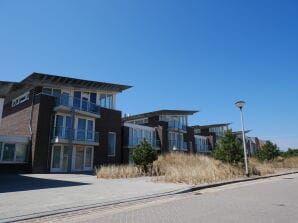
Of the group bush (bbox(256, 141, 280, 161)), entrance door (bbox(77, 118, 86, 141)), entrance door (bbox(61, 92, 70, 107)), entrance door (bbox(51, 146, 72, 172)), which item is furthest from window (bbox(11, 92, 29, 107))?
bush (bbox(256, 141, 280, 161))

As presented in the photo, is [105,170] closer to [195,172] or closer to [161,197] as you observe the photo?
[195,172]

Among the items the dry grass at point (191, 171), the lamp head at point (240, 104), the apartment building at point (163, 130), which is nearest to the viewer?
the dry grass at point (191, 171)

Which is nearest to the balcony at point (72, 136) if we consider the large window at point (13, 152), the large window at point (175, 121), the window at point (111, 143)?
the large window at point (13, 152)

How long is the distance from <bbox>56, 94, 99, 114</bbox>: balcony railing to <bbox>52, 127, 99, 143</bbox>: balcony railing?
2.03 m

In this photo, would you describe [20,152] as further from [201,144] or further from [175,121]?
[201,144]

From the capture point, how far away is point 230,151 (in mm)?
19297

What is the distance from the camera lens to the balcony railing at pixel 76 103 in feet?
76.3

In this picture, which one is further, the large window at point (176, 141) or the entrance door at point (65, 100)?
the large window at point (176, 141)

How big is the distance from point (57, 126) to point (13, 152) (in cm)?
388

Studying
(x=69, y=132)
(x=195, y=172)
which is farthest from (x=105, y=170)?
(x=69, y=132)

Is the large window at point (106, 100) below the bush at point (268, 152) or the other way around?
the other way around

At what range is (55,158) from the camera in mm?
22844

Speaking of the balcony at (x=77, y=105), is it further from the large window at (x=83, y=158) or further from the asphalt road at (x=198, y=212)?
the asphalt road at (x=198, y=212)

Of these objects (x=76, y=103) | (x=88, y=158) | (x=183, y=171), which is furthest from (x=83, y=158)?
(x=183, y=171)
